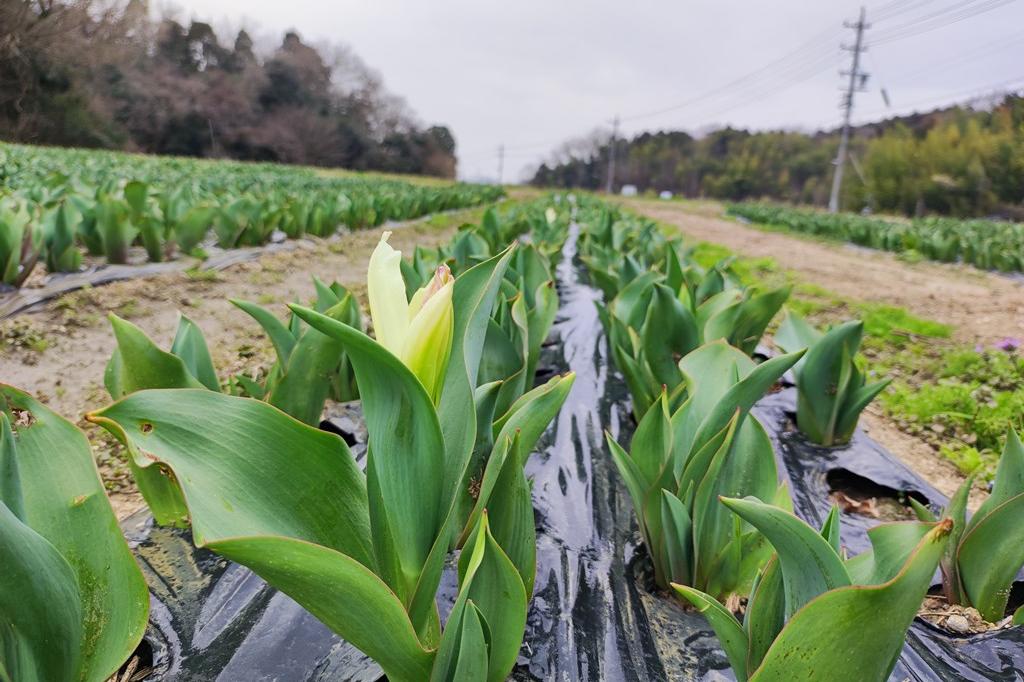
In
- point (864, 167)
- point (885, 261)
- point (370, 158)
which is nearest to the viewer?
point (885, 261)

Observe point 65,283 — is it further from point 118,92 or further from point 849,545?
point 118,92

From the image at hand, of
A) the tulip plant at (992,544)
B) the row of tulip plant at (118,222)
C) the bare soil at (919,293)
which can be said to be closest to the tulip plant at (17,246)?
the row of tulip plant at (118,222)

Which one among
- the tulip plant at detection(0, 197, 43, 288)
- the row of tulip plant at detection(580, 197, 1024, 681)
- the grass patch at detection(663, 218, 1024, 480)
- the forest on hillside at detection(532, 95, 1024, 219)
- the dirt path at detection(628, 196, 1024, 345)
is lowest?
the grass patch at detection(663, 218, 1024, 480)

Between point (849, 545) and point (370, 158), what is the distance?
52.2 m

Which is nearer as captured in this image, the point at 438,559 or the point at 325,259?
the point at 438,559

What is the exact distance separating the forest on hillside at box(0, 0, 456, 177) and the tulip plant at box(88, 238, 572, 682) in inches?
1140

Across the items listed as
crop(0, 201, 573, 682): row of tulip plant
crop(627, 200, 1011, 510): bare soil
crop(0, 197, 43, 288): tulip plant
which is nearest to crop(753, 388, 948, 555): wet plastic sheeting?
crop(627, 200, 1011, 510): bare soil

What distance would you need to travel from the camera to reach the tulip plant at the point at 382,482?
773mm

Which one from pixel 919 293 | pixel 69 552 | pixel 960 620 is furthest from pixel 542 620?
pixel 919 293

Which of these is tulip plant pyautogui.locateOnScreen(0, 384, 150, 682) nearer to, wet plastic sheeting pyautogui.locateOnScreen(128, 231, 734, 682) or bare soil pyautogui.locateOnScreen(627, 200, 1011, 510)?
wet plastic sheeting pyautogui.locateOnScreen(128, 231, 734, 682)

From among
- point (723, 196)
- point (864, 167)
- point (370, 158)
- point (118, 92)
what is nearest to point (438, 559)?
point (864, 167)

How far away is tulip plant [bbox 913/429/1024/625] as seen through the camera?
1392 millimetres

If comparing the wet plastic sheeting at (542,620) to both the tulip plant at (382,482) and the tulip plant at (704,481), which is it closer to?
the tulip plant at (704,481)

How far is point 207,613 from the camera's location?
1324 millimetres
